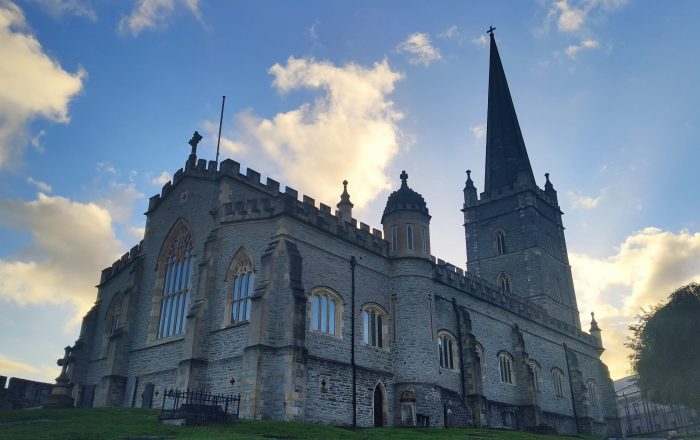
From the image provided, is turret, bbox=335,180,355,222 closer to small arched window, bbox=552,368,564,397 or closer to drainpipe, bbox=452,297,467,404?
drainpipe, bbox=452,297,467,404

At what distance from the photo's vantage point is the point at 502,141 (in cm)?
6259

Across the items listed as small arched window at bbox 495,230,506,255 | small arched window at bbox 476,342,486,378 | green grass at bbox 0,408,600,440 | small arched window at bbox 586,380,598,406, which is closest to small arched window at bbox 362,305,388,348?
green grass at bbox 0,408,600,440

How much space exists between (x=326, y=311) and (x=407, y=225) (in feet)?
25.6

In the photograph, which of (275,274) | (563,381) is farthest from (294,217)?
(563,381)

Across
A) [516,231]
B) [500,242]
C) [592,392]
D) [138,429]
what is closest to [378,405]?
[138,429]

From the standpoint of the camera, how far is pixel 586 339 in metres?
52.0

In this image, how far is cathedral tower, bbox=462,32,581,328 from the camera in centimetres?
5350

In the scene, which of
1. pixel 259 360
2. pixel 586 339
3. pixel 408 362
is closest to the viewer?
pixel 259 360

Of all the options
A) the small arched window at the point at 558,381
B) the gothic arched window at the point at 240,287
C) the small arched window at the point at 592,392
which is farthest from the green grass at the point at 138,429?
the small arched window at the point at 592,392

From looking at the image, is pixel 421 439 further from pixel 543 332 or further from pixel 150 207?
pixel 543 332

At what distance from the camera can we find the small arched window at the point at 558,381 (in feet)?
142

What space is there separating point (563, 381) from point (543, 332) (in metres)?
4.22

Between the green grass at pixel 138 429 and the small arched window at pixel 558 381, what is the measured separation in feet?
69.3

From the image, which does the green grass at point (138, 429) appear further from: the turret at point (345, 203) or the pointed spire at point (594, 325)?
the pointed spire at point (594, 325)
